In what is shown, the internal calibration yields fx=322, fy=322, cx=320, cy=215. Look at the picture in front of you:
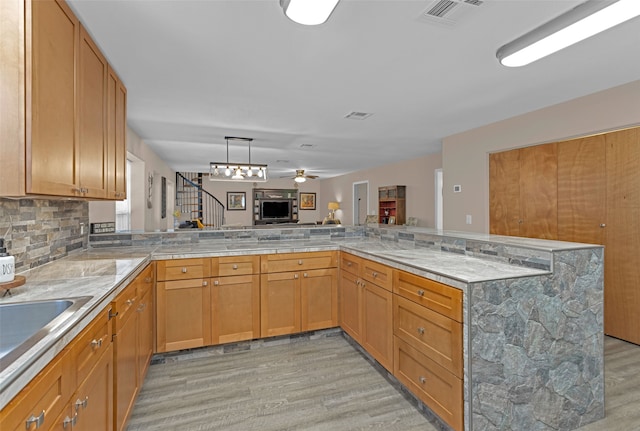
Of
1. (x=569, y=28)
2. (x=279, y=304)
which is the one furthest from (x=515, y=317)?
(x=279, y=304)

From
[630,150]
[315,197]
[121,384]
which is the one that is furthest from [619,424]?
[315,197]

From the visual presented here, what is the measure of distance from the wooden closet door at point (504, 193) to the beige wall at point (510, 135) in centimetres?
8

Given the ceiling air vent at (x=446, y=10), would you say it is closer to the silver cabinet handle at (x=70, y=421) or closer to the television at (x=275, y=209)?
the silver cabinet handle at (x=70, y=421)

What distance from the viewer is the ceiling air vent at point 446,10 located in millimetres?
1697

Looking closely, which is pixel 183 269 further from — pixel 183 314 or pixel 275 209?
pixel 275 209

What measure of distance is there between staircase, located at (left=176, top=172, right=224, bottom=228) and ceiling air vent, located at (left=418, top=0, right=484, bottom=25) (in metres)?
9.06

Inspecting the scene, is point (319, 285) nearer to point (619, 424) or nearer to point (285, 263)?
point (285, 263)

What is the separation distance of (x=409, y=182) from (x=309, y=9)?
640 cm

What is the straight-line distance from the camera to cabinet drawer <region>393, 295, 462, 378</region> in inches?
67.1

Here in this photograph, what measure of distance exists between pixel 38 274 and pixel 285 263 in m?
1.75

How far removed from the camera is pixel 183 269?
271 centimetres

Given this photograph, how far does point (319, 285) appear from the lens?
10.3ft

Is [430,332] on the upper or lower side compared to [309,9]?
lower

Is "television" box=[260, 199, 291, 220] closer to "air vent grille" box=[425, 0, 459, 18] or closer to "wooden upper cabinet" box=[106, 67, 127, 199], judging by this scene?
"wooden upper cabinet" box=[106, 67, 127, 199]
